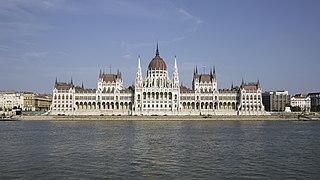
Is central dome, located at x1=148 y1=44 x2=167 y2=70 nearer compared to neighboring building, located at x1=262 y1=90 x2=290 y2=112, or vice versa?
central dome, located at x1=148 y1=44 x2=167 y2=70

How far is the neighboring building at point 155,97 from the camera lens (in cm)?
11144

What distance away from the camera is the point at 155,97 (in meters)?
112

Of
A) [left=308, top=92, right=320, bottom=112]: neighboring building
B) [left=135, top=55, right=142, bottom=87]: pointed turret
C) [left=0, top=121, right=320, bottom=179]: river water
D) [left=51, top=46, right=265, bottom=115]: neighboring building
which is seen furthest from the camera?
[left=308, top=92, right=320, bottom=112]: neighboring building

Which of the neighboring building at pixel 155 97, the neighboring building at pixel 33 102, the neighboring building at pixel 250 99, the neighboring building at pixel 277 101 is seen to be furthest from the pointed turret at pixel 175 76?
the neighboring building at pixel 33 102

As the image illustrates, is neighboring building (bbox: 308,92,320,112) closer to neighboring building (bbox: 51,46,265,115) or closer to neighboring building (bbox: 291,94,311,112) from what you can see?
neighboring building (bbox: 291,94,311,112)

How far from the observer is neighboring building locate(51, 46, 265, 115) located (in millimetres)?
111438

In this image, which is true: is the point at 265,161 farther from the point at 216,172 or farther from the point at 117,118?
the point at 117,118

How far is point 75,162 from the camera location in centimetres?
2577

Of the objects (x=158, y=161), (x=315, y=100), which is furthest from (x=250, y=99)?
(x=158, y=161)

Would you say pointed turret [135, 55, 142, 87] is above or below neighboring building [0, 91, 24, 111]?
above

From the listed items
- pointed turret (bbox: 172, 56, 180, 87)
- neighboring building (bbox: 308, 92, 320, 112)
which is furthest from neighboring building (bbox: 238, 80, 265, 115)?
neighboring building (bbox: 308, 92, 320, 112)

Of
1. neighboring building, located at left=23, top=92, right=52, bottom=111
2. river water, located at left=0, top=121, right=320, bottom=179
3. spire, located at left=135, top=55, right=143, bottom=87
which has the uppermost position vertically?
spire, located at left=135, top=55, right=143, bottom=87

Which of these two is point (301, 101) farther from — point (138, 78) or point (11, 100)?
point (11, 100)

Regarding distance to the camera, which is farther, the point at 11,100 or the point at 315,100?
the point at 315,100
